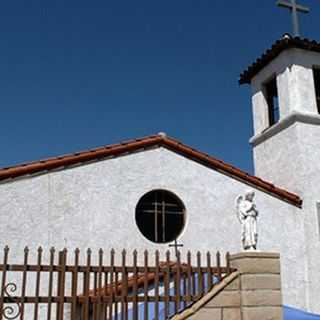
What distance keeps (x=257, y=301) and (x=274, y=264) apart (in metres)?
0.65

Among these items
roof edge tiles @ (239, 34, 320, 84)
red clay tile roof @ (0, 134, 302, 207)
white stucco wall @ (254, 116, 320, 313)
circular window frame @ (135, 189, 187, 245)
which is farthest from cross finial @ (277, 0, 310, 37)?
circular window frame @ (135, 189, 187, 245)

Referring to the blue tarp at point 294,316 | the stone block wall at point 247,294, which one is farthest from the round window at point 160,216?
the stone block wall at point 247,294

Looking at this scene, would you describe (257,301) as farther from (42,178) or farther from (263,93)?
(263,93)

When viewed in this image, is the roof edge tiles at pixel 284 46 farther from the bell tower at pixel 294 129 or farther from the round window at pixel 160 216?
the round window at pixel 160 216

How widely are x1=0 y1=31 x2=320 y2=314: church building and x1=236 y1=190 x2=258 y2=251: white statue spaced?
3.28m

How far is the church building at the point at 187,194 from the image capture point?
1016 cm

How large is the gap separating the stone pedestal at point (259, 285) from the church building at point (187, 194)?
3758 mm

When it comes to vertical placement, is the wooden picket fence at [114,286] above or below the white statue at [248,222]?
below

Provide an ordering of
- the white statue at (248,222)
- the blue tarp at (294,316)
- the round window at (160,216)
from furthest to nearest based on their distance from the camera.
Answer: the round window at (160,216) < the blue tarp at (294,316) < the white statue at (248,222)

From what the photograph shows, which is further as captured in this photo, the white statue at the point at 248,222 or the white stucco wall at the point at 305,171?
the white stucco wall at the point at 305,171

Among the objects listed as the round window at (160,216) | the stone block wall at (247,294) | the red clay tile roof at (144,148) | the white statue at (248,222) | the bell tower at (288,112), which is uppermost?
the bell tower at (288,112)

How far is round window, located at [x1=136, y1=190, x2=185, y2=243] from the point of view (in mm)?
11266

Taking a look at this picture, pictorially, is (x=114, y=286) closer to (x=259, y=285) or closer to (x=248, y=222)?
(x=259, y=285)

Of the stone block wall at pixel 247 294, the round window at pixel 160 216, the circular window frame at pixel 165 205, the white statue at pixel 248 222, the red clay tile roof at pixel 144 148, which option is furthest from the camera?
the round window at pixel 160 216
